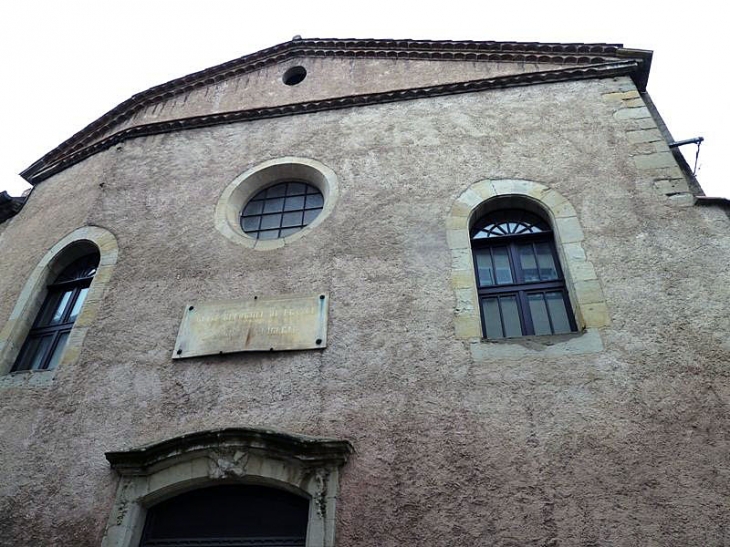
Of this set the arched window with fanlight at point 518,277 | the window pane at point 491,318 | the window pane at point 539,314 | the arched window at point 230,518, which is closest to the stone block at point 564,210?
the arched window with fanlight at point 518,277

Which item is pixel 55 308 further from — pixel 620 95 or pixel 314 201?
pixel 620 95

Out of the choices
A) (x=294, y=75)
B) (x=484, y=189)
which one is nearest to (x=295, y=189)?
(x=484, y=189)

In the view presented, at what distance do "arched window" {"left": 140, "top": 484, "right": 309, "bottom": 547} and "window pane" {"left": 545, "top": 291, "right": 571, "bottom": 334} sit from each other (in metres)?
2.58

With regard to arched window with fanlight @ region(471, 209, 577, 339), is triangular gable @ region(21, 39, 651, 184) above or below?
above

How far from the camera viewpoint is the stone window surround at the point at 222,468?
12.8 ft

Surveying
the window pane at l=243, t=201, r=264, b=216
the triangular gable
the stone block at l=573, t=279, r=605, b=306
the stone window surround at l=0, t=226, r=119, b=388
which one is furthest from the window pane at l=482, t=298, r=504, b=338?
the stone window surround at l=0, t=226, r=119, b=388

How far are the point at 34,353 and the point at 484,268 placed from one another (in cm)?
484

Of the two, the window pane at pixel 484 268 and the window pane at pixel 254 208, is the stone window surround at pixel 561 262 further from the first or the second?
the window pane at pixel 254 208

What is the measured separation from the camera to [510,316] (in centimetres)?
476

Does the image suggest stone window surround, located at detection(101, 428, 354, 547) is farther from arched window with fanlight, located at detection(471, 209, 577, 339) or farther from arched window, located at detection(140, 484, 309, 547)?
arched window with fanlight, located at detection(471, 209, 577, 339)

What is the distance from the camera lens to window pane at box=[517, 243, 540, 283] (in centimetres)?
502

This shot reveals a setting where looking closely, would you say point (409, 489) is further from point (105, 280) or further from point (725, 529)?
point (105, 280)

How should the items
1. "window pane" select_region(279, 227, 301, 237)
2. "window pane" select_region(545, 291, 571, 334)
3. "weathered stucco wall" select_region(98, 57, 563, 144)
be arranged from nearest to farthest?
1. "window pane" select_region(545, 291, 571, 334)
2. "window pane" select_region(279, 227, 301, 237)
3. "weathered stucco wall" select_region(98, 57, 563, 144)

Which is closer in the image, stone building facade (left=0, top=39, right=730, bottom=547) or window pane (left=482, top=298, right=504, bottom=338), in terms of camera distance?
stone building facade (left=0, top=39, right=730, bottom=547)
